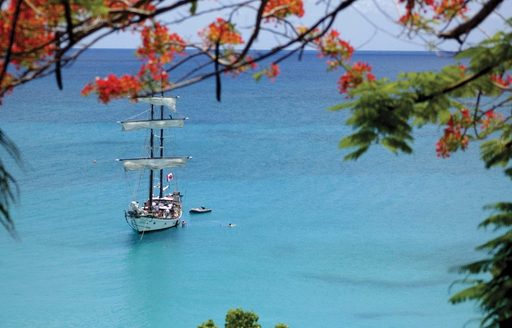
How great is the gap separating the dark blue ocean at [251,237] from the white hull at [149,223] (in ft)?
1.57

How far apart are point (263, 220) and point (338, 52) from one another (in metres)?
29.9

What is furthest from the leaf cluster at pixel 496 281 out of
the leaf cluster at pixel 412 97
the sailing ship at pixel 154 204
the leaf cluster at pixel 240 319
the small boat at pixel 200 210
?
the small boat at pixel 200 210

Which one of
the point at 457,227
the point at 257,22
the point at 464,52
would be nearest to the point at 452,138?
the point at 464,52

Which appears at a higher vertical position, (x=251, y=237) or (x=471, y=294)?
(x=471, y=294)

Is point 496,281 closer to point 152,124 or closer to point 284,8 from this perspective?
point 284,8

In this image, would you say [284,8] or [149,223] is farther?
[149,223]

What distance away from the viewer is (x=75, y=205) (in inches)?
1394

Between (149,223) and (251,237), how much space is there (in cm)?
525

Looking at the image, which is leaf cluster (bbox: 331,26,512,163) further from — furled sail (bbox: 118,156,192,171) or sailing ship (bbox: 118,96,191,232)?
furled sail (bbox: 118,156,192,171)

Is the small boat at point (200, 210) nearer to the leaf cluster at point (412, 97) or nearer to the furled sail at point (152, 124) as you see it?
the furled sail at point (152, 124)

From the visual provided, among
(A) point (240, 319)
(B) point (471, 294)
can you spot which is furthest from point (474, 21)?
(A) point (240, 319)

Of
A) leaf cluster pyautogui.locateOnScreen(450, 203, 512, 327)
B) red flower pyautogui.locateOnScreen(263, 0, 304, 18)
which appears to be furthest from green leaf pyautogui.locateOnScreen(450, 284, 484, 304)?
red flower pyautogui.locateOnScreen(263, 0, 304, 18)

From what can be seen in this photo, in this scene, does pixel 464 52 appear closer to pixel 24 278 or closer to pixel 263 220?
pixel 24 278

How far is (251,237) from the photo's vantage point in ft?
105
